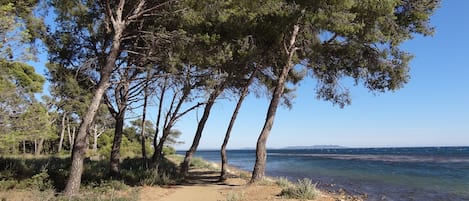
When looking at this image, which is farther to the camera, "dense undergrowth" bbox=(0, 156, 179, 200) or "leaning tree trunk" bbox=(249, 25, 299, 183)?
"leaning tree trunk" bbox=(249, 25, 299, 183)

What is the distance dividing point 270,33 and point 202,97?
5.43 m

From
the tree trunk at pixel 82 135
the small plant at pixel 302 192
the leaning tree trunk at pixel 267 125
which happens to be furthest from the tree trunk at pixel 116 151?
the small plant at pixel 302 192

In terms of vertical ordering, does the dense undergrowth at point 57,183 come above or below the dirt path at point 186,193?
above

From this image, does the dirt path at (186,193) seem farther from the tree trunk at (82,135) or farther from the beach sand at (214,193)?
the tree trunk at (82,135)

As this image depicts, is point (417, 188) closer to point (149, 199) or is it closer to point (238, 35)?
point (238, 35)

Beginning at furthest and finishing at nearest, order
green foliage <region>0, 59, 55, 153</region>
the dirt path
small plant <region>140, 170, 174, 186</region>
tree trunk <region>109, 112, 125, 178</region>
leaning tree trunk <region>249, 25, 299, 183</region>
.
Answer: tree trunk <region>109, 112, 125, 178</region>
small plant <region>140, 170, 174, 186</region>
leaning tree trunk <region>249, 25, 299, 183</region>
the dirt path
green foliage <region>0, 59, 55, 153</region>

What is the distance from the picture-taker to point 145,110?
54.6 feet

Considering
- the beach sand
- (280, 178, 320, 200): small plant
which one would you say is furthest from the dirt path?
(280, 178, 320, 200): small plant

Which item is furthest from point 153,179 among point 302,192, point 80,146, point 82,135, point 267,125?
Answer: point 302,192

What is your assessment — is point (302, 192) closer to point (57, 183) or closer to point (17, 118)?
point (17, 118)

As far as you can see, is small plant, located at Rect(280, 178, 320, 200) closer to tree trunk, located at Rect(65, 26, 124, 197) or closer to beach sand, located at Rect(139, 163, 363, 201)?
beach sand, located at Rect(139, 163, 363, 201)

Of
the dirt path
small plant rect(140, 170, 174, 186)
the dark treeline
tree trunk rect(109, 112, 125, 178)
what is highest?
the dark treeline

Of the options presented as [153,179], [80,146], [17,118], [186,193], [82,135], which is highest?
[17,118]

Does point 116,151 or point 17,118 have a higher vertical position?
point 17,118
